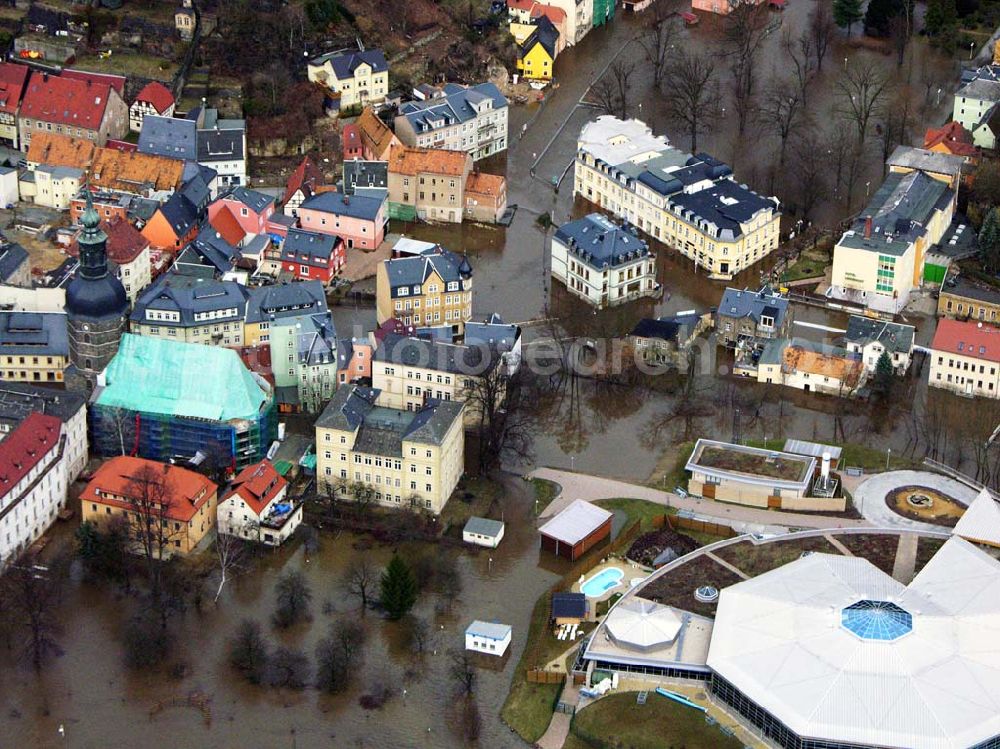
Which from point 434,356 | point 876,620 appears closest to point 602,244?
point 434,356

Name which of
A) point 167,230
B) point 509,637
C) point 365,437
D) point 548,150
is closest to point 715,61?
point 548,150

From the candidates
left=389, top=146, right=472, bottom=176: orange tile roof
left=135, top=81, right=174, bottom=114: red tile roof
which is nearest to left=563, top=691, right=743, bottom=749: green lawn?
left=389, top=146, right=472, bottom=176: orange tile roof

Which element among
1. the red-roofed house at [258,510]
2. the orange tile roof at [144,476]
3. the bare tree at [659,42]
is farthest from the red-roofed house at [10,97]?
the bare tree at [659,42]

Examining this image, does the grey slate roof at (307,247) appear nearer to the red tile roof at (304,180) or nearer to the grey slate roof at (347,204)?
the grey slate roof at (347,204)

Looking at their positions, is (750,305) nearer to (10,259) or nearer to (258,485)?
(258,485)

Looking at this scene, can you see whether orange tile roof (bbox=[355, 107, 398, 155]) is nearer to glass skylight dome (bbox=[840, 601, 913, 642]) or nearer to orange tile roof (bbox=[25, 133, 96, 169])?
orange tile roof (bbox=[25, 133, 96, 169])

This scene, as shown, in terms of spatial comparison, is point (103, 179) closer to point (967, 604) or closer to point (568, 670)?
point (568, 670)
